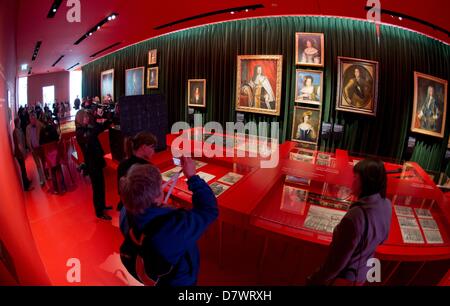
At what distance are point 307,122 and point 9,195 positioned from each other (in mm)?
2895

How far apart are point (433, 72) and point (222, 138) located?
2741 millimetres

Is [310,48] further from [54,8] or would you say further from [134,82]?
[54,8]

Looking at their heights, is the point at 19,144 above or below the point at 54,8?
below

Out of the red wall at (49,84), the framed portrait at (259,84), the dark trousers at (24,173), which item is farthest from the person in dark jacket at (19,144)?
the framed portrait at (259,84)

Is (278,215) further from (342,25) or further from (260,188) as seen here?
(342,25)

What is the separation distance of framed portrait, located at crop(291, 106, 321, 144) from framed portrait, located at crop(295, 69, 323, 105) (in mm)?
127

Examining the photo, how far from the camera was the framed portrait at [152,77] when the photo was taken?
7.05 feet

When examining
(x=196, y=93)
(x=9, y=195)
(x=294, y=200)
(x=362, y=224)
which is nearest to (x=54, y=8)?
(x=9, y=195)

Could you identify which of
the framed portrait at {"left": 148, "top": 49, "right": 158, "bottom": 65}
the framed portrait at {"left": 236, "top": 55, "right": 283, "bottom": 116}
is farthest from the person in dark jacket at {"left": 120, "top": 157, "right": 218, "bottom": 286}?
the framed portrait at {"left": 236, "top": 55, "right": 283, "bottom": 116}

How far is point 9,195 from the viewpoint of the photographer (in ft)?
2.92

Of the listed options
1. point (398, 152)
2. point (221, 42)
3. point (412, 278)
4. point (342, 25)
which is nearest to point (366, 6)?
point (342, 25)

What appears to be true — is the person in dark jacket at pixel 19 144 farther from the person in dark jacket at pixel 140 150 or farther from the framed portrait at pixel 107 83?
the framed portrait at pixel 107 83

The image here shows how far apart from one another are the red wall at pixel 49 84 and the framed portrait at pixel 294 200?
2.00 meters

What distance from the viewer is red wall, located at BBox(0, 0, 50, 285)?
33.3 inches
